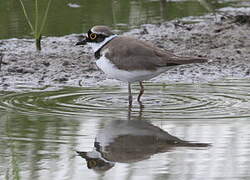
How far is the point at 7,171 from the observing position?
593cm

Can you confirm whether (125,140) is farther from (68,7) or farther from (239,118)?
(68,7)

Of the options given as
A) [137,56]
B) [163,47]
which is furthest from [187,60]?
[163,47]

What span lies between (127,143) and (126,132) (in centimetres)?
43

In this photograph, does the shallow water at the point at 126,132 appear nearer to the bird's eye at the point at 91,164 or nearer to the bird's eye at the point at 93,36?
the bird's eye at the point at 91,164

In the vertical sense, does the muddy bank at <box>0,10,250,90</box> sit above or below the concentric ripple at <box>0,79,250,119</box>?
above

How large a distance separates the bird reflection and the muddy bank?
216cm

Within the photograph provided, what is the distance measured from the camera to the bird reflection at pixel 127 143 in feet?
20.6

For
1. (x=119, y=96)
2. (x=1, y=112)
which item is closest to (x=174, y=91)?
(x=119, y=96)

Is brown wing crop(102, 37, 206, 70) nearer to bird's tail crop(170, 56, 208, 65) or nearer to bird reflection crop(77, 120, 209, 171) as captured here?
bird's tail crop(170, 56, 208, 65)

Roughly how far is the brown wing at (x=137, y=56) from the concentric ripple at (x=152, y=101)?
40 cm

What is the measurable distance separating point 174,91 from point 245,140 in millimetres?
2136

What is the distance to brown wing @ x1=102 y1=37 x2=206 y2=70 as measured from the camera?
8.26 metres

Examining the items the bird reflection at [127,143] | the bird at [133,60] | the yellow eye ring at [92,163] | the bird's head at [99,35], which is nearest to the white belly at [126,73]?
the bird at [133,60]

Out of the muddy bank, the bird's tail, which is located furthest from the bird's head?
the bird's tail
